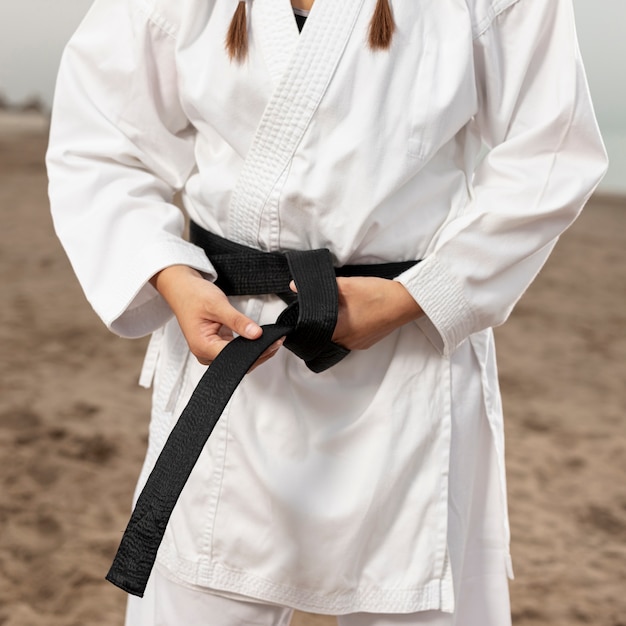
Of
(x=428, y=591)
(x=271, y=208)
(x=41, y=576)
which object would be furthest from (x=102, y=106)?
(x=41, y=576)

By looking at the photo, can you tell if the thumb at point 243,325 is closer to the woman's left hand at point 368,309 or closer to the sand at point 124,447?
the woman's left hand at point 368,309

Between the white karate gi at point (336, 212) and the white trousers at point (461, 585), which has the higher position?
the white karate gi at point (336, 212)

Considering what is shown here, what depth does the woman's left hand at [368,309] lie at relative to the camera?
98cm

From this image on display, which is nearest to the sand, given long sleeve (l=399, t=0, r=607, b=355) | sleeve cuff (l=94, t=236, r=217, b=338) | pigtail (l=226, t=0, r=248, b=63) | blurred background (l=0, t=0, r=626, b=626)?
blurred background (l=0, t=0, r=626, b=626)

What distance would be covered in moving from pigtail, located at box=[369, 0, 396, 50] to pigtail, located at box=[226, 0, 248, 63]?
134mm

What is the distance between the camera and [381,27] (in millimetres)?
972

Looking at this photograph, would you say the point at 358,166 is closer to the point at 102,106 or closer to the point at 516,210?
the point at 516,210

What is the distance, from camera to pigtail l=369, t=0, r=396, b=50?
968 millimetres

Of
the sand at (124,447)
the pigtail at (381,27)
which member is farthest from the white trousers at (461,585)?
the sand at (124,447)

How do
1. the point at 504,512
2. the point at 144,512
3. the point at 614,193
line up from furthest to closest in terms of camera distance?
the point at 614,193 → the point at 504,512 → the point at 144,512

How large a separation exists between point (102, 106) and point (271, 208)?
0.83 ft

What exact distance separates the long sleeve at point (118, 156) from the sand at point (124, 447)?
95cm

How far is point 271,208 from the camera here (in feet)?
3.31

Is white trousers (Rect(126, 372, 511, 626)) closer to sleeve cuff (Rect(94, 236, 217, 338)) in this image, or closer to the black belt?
the black belt
